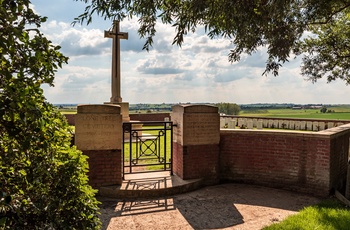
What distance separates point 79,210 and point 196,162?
4600 mm

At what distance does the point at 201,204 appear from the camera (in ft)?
17.8

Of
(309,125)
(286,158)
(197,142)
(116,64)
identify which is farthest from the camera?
(309,125)

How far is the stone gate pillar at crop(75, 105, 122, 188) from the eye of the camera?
572cm

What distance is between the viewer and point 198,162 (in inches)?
261

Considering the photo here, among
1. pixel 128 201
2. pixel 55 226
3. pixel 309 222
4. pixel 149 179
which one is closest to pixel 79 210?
pixel 55 226

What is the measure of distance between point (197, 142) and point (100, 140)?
7.68ft

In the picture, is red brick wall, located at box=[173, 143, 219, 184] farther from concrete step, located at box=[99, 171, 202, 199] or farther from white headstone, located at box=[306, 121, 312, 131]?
white headstone, located at box=[306, 121, 312, 131]

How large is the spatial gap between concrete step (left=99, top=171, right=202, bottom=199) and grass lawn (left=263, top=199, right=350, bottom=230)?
230 cm

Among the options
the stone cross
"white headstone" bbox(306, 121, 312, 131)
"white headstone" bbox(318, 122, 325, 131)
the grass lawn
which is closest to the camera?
the grass lawn

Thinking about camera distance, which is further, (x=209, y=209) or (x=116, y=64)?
(x=116, y=64)

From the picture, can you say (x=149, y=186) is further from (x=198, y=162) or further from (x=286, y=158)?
(x=286, y=158)

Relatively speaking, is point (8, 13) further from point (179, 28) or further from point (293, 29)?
point (293, 29)

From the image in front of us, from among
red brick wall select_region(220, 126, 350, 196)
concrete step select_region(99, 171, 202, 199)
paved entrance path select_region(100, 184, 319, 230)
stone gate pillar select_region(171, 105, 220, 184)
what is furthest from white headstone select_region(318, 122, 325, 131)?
concrete step select_region(99, 171, 202, 199)

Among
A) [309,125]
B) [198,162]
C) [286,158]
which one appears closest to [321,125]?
[309,125]
